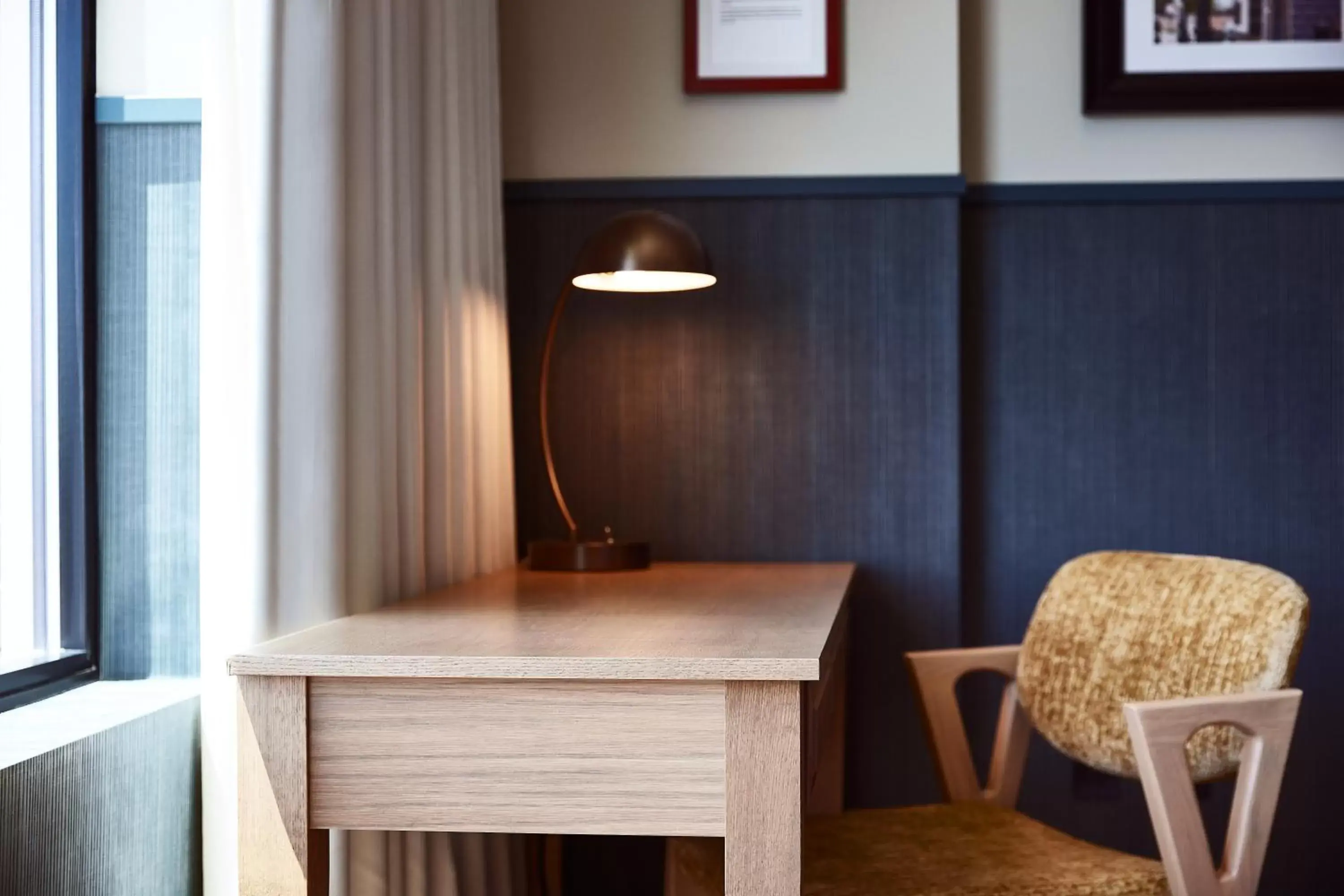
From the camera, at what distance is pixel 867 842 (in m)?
1.72

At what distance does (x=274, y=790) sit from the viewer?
1.28 meters

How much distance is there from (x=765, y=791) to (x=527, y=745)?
26 cm

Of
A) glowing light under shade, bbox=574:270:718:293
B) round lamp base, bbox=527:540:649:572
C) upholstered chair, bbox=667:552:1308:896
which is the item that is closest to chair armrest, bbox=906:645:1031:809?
upholstered chair, bbox=667:552:1308:896

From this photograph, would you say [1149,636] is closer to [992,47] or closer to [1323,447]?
[1323,447]

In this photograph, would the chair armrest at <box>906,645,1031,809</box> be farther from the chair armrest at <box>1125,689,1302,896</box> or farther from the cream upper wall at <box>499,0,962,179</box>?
the cream upper wall at <box>499,0,962,179</box>

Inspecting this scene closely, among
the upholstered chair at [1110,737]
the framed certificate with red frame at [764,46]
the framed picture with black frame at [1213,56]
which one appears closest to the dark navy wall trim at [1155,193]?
the framed picture with black frame at [1213,56]

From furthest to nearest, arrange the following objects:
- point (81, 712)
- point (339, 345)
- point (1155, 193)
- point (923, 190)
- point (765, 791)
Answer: point (1155, 193)
point (923, 190)
point (339, 345)
point (81, 712)
point (765, 791)

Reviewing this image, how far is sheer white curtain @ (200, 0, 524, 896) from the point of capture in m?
1.43

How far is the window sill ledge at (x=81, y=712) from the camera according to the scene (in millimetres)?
1231

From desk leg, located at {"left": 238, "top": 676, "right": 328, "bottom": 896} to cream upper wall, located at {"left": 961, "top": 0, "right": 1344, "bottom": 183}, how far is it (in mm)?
1896

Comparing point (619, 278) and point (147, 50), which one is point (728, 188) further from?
point (147, 50)

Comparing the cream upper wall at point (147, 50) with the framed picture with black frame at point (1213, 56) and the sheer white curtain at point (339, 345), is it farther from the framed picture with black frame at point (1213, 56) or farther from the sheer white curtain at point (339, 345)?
the framed picture with black frame at point (1213, 56)

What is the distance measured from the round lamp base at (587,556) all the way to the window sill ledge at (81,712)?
0.77 meters

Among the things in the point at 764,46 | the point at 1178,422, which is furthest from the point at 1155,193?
the point at 764,46
